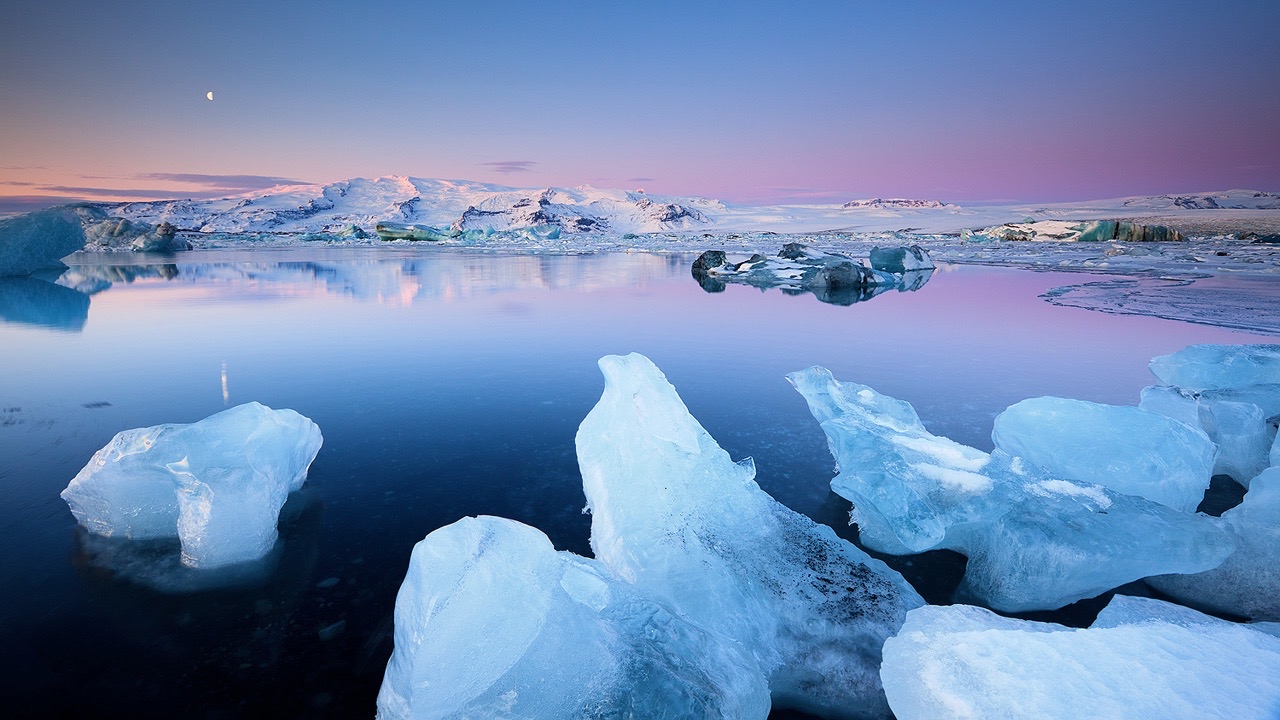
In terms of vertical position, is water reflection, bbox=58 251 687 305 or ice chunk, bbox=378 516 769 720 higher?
water reflection, bbox=58 251 687 305

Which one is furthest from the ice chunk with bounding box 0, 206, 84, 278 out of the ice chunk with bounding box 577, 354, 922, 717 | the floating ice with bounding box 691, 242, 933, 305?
the ice chunk with bounding box 577, 354, 922, 717

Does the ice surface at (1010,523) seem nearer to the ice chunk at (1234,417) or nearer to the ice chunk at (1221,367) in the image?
the ice chunk at (1234,417)

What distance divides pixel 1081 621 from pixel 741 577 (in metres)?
1.21

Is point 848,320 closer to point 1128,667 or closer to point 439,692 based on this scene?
point 1128,667

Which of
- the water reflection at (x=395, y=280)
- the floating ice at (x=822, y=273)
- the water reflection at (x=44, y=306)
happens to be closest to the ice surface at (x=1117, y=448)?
the floating ice at (x=822, y=273)

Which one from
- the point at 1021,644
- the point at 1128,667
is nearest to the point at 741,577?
the point at 1021,644

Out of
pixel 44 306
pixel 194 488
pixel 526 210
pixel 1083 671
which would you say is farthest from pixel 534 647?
pixel 526 210

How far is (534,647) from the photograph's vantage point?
1.33 metres

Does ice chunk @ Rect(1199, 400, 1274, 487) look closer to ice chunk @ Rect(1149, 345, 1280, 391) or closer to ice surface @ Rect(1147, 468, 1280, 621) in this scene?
ice chunk @ Rect(1149, 345, 1280, 391)

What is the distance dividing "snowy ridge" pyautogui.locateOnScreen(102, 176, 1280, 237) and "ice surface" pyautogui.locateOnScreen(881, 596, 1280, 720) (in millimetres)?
74354

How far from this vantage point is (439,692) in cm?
122

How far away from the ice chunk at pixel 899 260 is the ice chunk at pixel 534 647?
15128 mm

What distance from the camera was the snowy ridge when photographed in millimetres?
81938

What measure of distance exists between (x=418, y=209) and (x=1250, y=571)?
4693 inches
